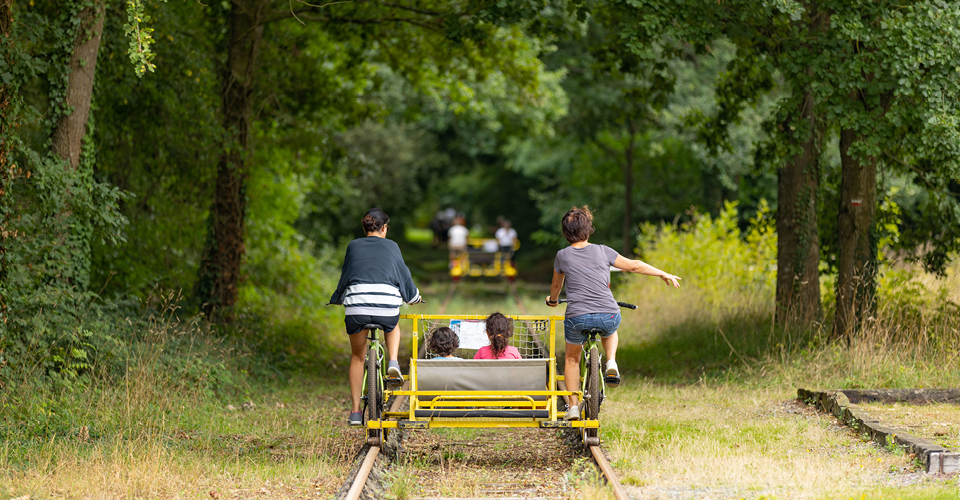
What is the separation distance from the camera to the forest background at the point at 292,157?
9.21 m

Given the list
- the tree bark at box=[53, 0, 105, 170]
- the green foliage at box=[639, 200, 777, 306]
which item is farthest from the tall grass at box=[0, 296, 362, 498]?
the green foliage at box=[639, 200, 777, 306]

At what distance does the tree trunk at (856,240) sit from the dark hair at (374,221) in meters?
6.57

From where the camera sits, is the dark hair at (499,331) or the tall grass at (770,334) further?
the tall grass at (770,334)

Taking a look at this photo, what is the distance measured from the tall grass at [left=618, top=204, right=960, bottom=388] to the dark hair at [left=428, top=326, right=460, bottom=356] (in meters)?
4.77

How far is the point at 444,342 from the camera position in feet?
25.5

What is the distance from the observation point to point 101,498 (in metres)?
6.09

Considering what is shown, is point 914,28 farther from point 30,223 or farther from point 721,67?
point 721,67

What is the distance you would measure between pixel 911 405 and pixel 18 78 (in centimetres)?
938

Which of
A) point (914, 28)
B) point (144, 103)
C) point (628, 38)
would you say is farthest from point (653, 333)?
point (144, 103)

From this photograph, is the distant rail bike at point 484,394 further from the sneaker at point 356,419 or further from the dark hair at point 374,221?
the dark hair at point 374,221

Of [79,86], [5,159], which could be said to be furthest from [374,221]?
[79,86]

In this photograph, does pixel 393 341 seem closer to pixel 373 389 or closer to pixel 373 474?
pixel 373 389

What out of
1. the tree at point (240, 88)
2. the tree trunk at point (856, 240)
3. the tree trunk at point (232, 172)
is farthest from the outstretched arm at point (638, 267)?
the tree trunk at point (232, 172)

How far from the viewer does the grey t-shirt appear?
714cm
